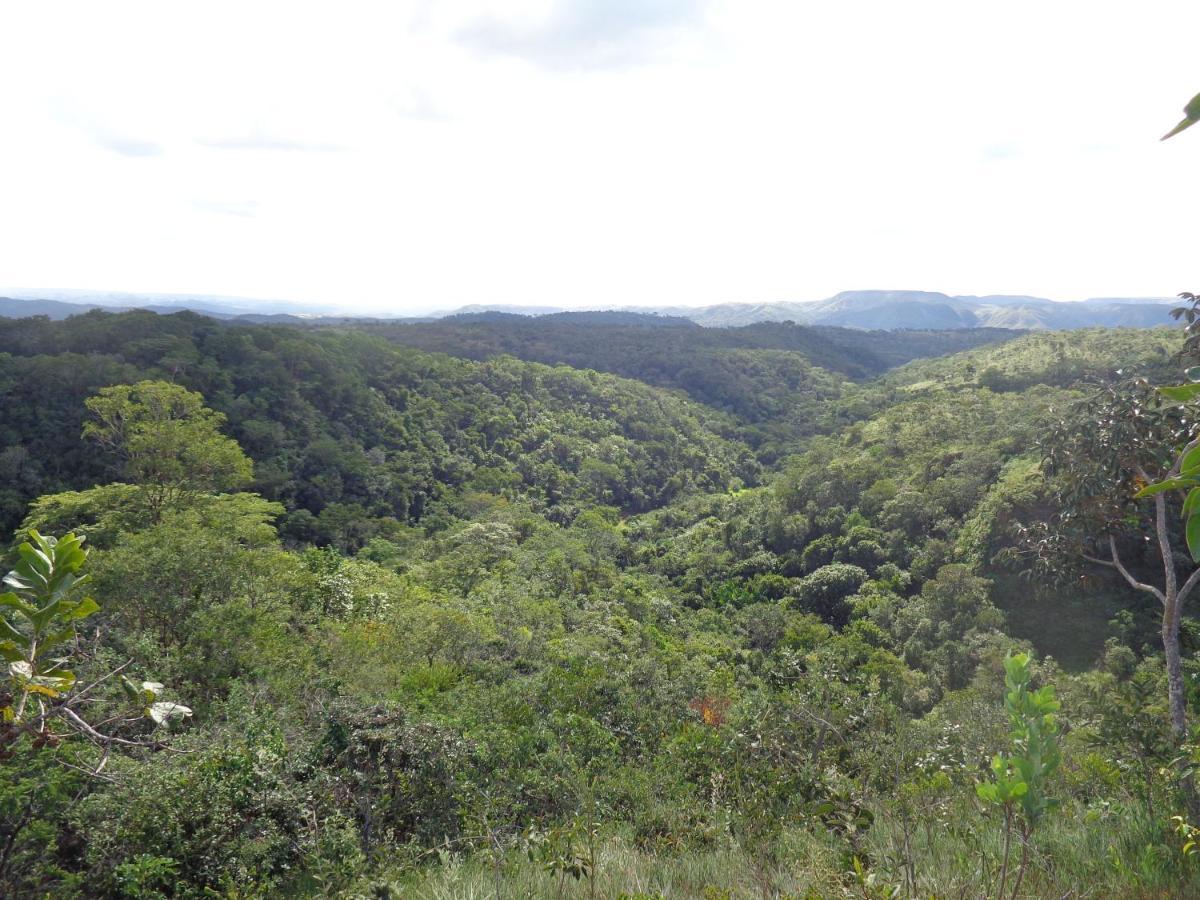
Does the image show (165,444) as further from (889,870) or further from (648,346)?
(648,346)

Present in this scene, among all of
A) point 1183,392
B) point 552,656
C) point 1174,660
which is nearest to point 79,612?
point 1183,392

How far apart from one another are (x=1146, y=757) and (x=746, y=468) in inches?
2404

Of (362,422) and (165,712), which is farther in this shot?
(362,422)

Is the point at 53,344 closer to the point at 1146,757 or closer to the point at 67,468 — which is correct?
the point at 67,468

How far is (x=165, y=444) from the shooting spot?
57.1 feet

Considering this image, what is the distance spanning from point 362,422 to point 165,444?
31.7 metres

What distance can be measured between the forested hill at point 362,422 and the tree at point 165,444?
10.3 metres

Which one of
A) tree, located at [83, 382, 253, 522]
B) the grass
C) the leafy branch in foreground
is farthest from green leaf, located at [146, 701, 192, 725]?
tree, located at [83, 382, 253, 522]

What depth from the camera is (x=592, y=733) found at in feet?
32.1

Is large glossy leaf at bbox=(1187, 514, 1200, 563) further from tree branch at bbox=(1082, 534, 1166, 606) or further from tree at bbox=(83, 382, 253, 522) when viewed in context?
tree at bbox=(83, 382, 253, 522)

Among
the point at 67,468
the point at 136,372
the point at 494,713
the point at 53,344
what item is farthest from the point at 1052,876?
the point at 53,344

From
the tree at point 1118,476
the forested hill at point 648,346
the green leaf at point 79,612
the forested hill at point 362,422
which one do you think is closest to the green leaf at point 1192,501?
the green leaf at point 79,612

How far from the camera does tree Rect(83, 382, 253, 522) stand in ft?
56.5

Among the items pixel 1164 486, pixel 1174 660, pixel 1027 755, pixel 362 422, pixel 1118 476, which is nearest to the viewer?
pixel 1164 486
